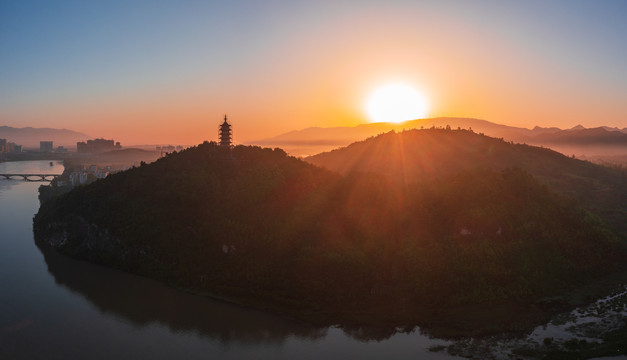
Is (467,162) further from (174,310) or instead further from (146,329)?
(146,329)

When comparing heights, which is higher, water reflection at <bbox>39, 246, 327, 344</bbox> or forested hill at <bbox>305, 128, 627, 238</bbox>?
forested hill at <bbox>305, 128, 627, 238</bbox>

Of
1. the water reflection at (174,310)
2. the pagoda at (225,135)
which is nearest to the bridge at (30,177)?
the pagoda at (225,135)

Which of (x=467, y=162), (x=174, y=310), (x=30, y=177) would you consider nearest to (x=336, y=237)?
(x=174, y=310)

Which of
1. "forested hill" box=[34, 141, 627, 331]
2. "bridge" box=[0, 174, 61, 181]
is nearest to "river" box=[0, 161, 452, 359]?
"forested hill" box=[34, 141, 627, 331]

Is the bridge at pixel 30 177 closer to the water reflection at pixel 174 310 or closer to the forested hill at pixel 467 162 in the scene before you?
the forested hill at pixel 467 162

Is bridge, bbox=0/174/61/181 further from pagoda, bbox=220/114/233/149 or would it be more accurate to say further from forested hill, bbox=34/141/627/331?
pagoda, bbox=220/114/233/149

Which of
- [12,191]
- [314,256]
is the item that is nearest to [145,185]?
[314,256]

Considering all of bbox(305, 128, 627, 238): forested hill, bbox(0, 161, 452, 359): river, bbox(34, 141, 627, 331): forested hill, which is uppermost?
bbox(305, 128, 627, 238): forested hill
